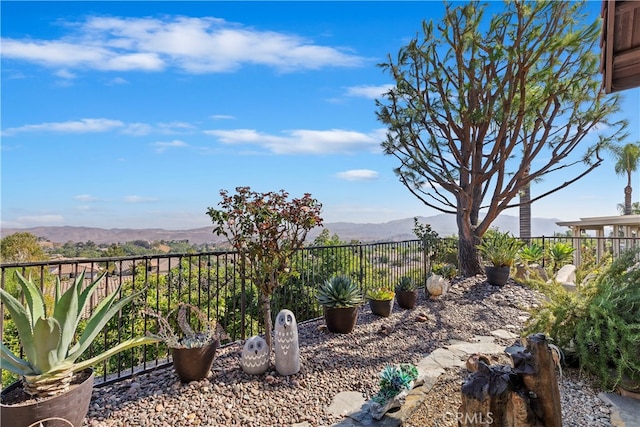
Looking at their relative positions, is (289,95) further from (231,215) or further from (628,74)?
(628,74)

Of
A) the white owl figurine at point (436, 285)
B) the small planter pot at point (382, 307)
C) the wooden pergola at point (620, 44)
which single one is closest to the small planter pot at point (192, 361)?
the small planter pot at point (382, 307)

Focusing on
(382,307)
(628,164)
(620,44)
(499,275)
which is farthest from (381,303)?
(628,164)

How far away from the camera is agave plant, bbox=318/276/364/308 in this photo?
4.29m

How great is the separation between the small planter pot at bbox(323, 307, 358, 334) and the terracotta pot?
2561 millimetres

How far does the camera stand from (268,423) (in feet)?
8.09

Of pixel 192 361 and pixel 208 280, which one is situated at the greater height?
pixel 208 280

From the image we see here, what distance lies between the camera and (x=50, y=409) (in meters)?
2.06

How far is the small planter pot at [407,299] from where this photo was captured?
17.9 ft

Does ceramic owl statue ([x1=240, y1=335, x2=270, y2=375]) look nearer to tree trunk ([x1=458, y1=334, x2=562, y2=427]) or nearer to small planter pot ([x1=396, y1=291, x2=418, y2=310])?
tree trunk ([x1=458, y1=334, x2=562, y2=427])

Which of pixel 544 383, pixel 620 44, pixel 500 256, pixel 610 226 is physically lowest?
pixel 544 383

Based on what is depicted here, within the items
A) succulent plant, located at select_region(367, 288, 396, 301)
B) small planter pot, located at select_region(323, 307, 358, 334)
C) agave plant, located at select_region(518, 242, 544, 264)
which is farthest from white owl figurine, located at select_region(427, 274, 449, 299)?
agave plant, located at select_region(518, 242, 544, 264)

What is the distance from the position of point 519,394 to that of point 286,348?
1.99 meters

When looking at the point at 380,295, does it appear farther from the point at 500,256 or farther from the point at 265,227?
the point at 500,256

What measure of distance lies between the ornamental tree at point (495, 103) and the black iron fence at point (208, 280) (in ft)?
5.08
